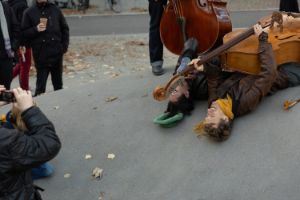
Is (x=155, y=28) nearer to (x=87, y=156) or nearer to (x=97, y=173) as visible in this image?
(x=87, y=156)

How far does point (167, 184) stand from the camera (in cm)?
350

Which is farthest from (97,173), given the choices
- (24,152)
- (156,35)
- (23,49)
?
(23,49)

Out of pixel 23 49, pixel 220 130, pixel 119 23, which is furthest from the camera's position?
pixel 119 23

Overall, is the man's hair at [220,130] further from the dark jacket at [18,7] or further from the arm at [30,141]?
the dark jacket at [18,7]

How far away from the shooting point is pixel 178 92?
3895 millimetres

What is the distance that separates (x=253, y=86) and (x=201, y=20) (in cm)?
87

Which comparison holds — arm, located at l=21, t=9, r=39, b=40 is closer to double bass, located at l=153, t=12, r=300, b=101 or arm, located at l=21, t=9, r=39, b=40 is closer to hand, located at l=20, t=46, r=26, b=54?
hand, located at l=20, t=46, r=26, b=54

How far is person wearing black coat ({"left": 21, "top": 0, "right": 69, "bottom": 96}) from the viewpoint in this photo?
552 cm

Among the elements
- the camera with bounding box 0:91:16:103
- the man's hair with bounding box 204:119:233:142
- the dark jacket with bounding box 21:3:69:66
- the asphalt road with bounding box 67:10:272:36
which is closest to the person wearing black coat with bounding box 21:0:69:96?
the dark jacket with bounding box 21:3:69:66

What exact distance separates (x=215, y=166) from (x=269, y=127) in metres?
0.45

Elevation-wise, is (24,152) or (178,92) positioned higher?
(24,152)

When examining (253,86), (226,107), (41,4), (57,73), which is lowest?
(57,73)

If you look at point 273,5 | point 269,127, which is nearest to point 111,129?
point 269,127

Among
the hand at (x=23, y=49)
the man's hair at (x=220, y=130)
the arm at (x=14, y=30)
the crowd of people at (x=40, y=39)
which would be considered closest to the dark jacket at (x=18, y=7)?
the hand at (x=23, y=49)
